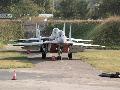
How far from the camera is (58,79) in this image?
2603 cm

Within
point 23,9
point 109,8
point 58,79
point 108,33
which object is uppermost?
point 109,8

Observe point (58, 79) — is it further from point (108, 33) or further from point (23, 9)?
point (23, 9)

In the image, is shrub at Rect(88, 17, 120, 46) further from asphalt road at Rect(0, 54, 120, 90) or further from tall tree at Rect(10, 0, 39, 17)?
tall tree at Rect(10, 0, 39, 17)

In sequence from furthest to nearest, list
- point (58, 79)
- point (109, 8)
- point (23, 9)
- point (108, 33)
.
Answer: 1. point (23, 9)
2. point (109, 8)
3. point (108, 33)
4. point (58, 79)

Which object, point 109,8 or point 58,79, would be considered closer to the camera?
point 58,79

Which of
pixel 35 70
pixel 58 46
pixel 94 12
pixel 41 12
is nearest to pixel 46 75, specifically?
pixel 35 70

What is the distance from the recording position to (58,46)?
1586 inches

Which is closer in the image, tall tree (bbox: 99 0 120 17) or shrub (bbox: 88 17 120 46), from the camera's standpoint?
shrub (bbox: 88 17 120 46)

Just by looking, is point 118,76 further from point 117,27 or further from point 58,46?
point 117,27

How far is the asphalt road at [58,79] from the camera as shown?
Result: 2255 cm

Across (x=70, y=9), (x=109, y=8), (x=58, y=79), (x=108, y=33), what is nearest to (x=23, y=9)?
(x=70, y=9)

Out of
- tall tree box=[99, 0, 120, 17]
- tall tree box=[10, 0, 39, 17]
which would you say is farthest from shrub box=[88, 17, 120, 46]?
tall tree box=[10, 0, 39, 17]

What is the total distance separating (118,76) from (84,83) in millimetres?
3646

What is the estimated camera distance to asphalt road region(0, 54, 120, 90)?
74.0 ft
